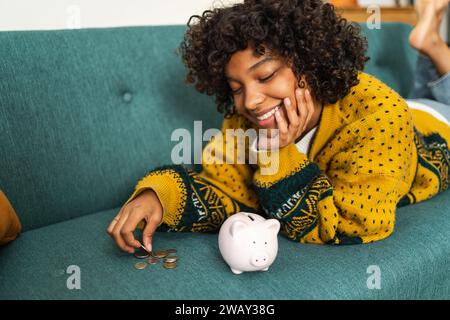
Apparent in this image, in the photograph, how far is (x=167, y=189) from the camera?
0.92m

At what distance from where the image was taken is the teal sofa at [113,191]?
2.47 ft

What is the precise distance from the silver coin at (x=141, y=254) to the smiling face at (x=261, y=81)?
34 cm

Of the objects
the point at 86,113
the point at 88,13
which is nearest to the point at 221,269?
the point at 86,113

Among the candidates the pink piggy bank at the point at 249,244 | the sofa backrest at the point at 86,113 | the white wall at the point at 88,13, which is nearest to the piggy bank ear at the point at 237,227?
the pink piggy bank at the point at 249,244

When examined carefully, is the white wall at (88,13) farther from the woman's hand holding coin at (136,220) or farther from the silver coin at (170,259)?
the silver coin at (170,259)

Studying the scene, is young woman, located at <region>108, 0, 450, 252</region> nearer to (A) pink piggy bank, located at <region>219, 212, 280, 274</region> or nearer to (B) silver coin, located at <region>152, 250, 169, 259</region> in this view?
(B) silver coin, located at <region>152, 250, 169, 259</region>

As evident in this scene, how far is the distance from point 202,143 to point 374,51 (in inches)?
30.4

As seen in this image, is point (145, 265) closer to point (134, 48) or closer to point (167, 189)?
point (167, 189)

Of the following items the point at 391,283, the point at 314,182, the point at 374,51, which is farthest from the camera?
the point at 374,51

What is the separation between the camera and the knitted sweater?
88cm

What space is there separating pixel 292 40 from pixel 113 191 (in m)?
0.55

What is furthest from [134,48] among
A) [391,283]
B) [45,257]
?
[391,283]

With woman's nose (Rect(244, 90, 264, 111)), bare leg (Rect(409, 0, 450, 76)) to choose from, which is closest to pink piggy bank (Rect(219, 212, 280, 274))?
woman's nose (Rect(244, 90, 264, 111))

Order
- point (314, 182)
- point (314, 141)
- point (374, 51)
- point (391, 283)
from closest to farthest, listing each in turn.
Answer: point (391, 283) < point (314, 182) < point (314, 141) < point (374, 51)
